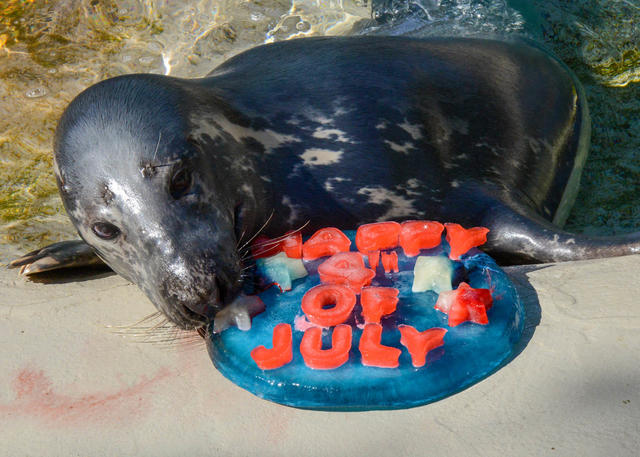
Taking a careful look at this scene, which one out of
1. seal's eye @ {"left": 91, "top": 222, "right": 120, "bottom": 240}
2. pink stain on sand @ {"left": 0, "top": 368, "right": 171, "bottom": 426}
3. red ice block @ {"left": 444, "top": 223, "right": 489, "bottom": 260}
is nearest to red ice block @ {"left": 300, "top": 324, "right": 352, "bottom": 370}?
pink stain on sand @ {"left": 0, "top": 368, "right": 171, "bottom": 426}

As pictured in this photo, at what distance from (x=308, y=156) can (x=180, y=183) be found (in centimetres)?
66

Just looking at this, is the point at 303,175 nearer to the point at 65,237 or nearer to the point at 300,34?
the point at 65,237

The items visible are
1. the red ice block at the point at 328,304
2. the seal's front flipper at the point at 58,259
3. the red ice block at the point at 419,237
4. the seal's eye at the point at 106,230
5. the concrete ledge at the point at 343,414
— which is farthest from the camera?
the seal's front flipper at the point at 58,259

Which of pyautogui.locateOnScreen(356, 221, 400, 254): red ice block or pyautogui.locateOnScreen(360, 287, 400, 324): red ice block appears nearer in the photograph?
pyautogui.locateOnScreen(360, 287, 400, 324): red ice block

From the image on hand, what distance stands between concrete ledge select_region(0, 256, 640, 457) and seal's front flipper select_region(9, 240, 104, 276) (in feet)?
1.77

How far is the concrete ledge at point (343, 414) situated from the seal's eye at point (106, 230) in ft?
1.20

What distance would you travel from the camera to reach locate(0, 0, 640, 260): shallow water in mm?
4391

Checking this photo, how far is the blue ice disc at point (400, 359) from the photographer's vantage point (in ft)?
7.07

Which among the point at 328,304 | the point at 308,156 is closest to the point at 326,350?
the point at 328,304

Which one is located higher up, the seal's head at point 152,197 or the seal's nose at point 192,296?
the seal's head at point 152,197

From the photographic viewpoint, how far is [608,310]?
7.86ft

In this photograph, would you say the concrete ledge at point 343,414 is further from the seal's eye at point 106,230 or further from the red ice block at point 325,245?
the red ice block at point 325,245

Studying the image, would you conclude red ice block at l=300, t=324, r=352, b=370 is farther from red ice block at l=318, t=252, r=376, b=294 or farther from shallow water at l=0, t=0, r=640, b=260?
shallow water at l=0, t=0, r=640, b=260

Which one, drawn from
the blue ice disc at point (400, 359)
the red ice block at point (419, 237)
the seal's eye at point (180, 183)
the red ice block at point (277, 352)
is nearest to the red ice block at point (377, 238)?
the red ice block at point (419, 237)
